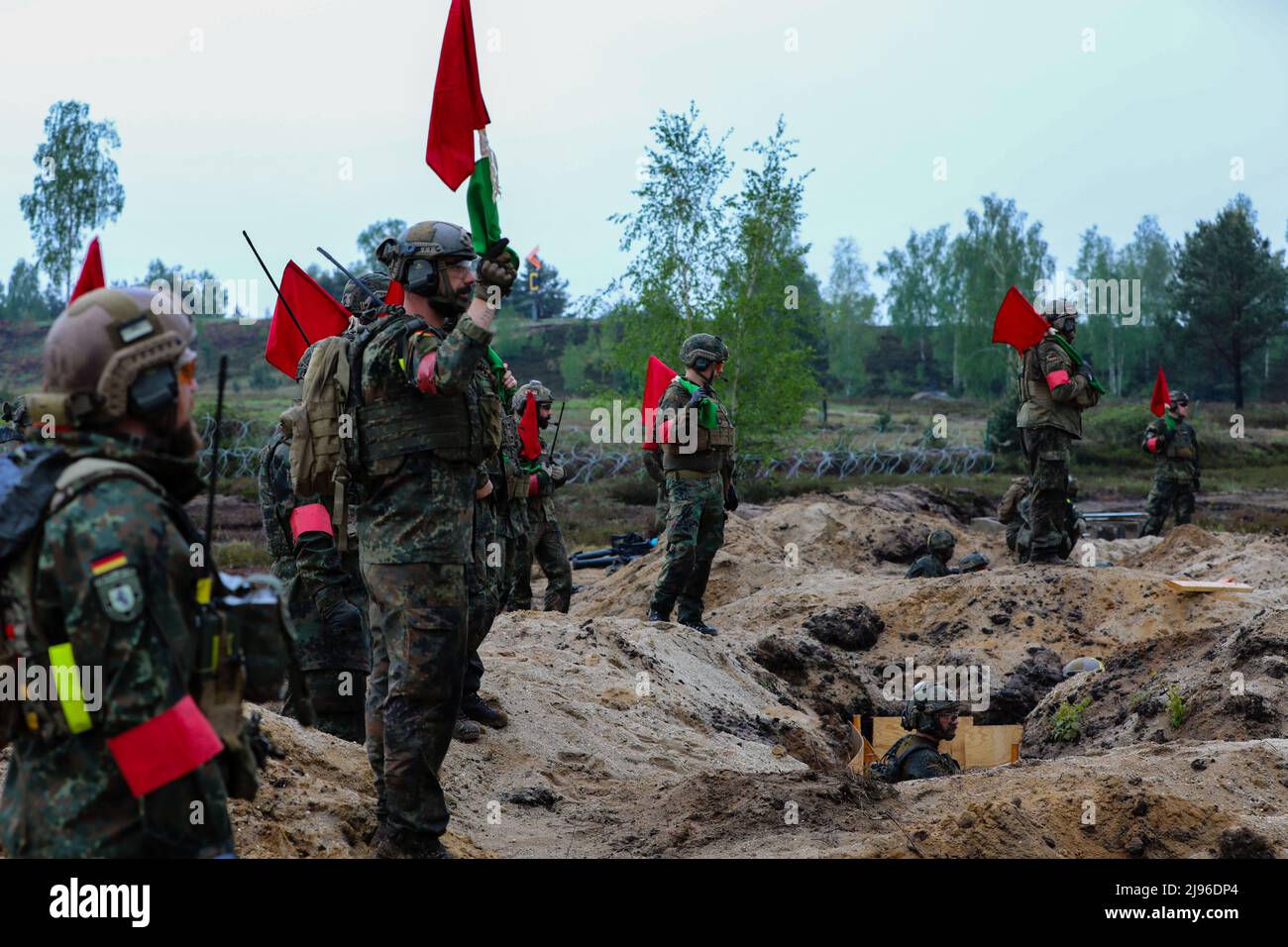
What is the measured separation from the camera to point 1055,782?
618 centimetres

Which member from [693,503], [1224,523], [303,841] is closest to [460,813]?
[303,841]

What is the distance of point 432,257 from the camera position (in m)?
5.25

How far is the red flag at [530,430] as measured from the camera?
36.4 feet

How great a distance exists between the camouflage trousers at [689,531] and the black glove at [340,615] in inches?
176

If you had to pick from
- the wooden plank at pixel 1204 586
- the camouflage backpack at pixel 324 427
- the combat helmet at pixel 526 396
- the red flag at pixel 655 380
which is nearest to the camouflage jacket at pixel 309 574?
the camouflage backpack at pixel 324 427

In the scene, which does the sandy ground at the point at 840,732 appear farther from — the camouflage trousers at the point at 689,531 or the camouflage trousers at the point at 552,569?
the camouflage trousers at the point at 552,569

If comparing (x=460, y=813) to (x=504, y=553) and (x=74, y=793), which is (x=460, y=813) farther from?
(x=74, y=793)

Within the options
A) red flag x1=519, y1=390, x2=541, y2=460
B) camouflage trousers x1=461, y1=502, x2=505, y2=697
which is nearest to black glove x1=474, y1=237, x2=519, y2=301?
camouflage trousers x1=461, y1=502, x2=505, y2=697

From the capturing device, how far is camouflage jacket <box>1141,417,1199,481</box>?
19406 mm

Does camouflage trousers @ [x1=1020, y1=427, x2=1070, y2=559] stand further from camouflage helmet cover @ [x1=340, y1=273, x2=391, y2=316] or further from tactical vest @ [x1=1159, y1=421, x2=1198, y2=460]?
camouflage helmet cover @ [x1=340, y1=273, x2=391, y2=316]

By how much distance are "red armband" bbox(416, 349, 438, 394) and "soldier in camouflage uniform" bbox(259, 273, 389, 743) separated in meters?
1.79

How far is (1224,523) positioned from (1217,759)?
2005 cm

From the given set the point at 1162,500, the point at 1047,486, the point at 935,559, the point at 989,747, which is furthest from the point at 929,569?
the point at 1162,500

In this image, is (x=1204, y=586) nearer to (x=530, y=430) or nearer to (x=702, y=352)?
(x=702, y=352)
